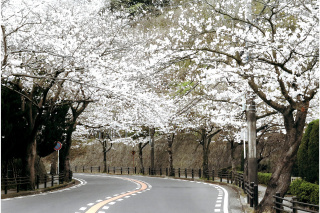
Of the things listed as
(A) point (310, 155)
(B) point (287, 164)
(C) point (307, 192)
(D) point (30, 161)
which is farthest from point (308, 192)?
(D) point (30, 161)

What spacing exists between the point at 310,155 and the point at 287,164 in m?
1.85

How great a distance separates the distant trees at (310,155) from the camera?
15.6m

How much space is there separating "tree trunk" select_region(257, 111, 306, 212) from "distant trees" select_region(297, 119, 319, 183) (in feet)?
4.37

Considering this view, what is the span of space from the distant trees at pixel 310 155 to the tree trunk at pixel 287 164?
1.33 meters

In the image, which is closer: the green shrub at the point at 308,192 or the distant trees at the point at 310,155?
the green shrub at the point at 308,192

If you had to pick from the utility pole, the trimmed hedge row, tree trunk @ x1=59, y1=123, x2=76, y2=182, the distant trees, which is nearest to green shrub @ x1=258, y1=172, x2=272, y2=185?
the utility pole

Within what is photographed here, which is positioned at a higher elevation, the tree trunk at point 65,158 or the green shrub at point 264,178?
the tree trunk at point 65,158

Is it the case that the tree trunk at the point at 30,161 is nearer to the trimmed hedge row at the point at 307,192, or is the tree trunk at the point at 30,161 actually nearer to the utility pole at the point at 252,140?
the utility pole at the point at 252,140

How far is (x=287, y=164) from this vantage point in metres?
14.5

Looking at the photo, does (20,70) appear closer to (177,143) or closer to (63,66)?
(63,66)

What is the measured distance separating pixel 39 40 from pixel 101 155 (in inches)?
2144

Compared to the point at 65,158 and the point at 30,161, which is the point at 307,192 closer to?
the point at 30,161

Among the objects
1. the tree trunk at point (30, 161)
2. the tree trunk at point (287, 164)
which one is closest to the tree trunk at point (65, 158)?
the tree trunk at point (30, 161)

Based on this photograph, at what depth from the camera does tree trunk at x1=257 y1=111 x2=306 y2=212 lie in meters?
14.4
